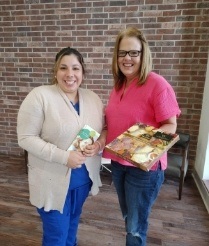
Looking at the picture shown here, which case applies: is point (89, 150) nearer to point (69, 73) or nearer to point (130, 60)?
point (69, 73)

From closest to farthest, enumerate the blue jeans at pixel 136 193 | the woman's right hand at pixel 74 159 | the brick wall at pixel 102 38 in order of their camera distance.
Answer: the woman's right hand at pixel 74 159
the blue jeans at pixel 136 193
the brick wall at pixel 102 38

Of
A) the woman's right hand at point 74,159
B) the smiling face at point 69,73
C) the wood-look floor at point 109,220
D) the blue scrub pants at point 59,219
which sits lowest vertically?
the wood-look floor at point 109,220

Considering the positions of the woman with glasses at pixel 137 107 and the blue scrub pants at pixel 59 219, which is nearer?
the woman with glasses at pixel 137 107

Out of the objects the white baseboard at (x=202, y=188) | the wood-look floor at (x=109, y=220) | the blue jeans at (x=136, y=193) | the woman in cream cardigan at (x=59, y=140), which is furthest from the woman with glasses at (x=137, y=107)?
the white baseboard at (x=202, y=188)

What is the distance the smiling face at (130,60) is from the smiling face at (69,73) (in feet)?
0.82

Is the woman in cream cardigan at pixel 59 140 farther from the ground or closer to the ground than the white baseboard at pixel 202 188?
farther from the ground

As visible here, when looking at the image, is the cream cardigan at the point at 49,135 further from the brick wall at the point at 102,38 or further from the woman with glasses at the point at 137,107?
the brick wall at the point at 102,38

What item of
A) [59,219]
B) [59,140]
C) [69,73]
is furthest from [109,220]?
[69,73]

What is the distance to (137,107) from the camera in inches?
46.4

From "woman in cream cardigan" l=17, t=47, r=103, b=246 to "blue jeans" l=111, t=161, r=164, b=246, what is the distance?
0.58 feet

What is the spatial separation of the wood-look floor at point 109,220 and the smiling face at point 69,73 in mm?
1369

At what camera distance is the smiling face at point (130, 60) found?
1179 millimetres

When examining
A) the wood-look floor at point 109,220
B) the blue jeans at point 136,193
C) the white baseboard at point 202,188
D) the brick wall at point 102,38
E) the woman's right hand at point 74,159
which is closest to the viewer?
the woman's right hand at point 74,159

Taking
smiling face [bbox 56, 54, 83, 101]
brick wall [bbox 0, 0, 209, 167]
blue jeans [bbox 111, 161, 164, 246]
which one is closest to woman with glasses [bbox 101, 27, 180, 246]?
blue jeans [bbox 111, 161, 164, 246]
